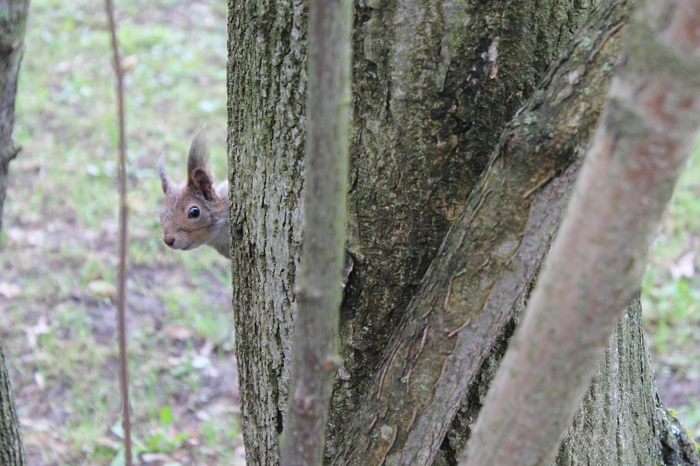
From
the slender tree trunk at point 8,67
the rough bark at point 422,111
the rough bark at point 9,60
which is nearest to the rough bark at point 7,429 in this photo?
the slender tree trunk at point 8,67

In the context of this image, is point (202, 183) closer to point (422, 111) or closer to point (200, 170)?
point (200, 170)

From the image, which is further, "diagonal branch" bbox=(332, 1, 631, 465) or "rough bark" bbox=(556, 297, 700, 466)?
"rough bark" bbox=(556, 297, 700, 466)

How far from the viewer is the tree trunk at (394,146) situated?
1.07 m

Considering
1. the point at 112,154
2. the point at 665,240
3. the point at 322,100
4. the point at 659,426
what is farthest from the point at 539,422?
the point at 112,154

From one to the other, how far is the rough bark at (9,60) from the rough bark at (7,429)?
0.49 m

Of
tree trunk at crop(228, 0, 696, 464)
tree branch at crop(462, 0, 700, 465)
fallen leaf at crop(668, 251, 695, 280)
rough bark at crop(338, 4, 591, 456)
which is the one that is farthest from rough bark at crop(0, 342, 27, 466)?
fallen leaf at crop(668, 251, 695, 280)

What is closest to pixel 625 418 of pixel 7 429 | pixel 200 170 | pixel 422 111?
pixel 422 111

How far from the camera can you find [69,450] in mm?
2672

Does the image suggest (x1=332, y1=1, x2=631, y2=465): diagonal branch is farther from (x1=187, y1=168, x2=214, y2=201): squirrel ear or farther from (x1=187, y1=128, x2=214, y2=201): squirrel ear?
(x1=187, y1=168, x2=214, y2=201): squirrel ear

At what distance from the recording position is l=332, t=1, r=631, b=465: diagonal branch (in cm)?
91

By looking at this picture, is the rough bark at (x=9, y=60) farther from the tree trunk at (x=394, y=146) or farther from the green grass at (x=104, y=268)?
the green grass at (x=104, y=268)

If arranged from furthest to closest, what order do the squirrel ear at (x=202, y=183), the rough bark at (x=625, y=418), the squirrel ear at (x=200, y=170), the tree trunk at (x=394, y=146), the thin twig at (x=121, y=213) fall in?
1. the squirrel ear at (x=202, y=183)
2. the squirrel ear at (x=200, y=170)
3. the rough bark at (x=625, y=418)
4. the tree trunk at (x=394, y=146)
5. the thin twig at (x=121, y=213)

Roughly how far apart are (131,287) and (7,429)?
220cm

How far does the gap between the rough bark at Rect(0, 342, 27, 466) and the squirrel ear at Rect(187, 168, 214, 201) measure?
4.53 feet
